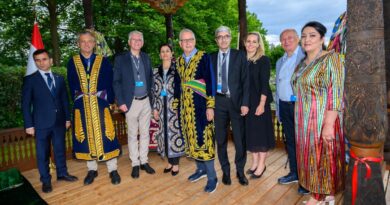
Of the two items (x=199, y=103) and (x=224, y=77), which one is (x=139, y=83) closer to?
(x=199, y=103)

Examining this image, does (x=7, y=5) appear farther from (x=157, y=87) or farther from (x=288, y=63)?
(x=288, y=63)

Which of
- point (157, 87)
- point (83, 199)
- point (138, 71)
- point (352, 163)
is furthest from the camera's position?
point (157, 87)

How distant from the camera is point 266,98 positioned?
3734 mm

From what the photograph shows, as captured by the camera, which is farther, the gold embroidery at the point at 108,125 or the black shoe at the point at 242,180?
the gold embroidery at the point at 108,125

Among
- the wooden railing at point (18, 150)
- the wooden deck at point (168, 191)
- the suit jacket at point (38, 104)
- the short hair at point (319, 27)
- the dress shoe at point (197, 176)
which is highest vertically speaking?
the short hair at point (319, 27)

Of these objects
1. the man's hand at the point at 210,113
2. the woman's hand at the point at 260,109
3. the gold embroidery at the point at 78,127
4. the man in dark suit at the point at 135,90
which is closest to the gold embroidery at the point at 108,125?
the man in dark suit at the point at 135,90

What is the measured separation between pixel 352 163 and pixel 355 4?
42.5 inches

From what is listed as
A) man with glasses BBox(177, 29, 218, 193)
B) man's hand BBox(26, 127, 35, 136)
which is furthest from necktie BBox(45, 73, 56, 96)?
man with glasses BBox(177, 29, 218, 193)

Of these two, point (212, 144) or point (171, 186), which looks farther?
point (171, 186)

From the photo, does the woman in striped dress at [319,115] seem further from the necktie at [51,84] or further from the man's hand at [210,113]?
the necktie at [51,84]

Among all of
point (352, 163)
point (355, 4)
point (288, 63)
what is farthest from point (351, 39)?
point (288, 63)

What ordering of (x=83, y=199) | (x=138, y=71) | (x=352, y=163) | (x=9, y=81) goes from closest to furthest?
1. (x=352, y=163)
2. (x=83, y=199)
3. (x=138, y=71)
4. (x=9, y=81)

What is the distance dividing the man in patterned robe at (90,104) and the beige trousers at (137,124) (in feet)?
0.95

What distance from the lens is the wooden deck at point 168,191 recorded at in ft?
11.0
